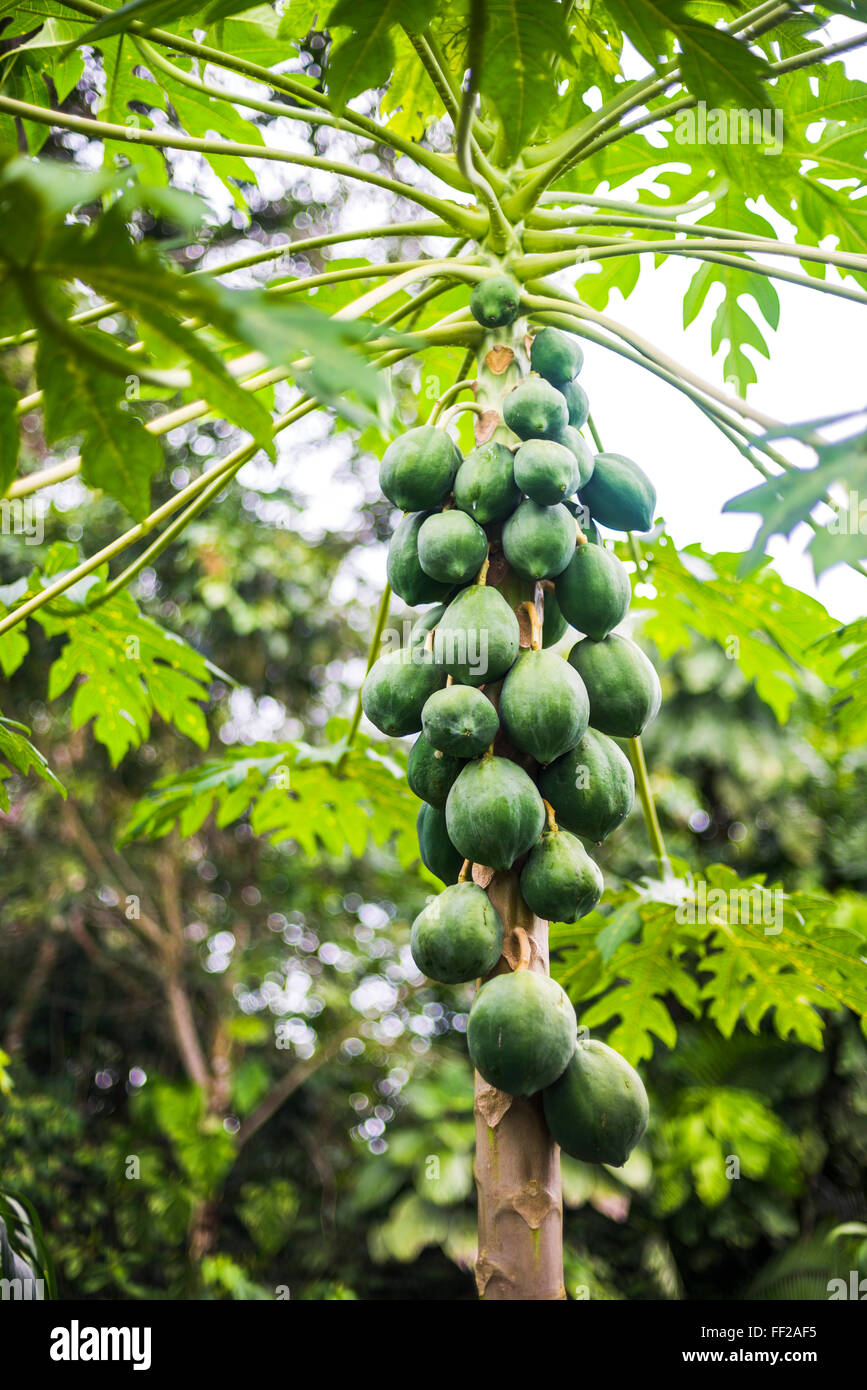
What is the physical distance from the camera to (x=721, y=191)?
5.63ft

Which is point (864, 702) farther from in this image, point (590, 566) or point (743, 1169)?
point (743, 1169)

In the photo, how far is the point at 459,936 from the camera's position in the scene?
111 cm

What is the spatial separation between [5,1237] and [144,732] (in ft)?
3.08

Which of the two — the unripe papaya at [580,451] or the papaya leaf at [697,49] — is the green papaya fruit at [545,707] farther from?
the papaya leaf at [697,49]

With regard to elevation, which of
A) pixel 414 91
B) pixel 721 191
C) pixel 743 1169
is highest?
pixel 414 91

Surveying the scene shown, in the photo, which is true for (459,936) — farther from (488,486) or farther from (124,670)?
(124,670)

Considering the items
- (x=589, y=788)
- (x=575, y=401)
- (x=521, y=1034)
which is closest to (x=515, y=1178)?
(x=521, y=1034)

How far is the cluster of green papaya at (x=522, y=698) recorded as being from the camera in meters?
1.11

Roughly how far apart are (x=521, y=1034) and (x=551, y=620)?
0.57 metres

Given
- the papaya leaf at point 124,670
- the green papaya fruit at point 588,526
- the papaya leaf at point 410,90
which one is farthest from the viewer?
the papaya leaf at point 124,670

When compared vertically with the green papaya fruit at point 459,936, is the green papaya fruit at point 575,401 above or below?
above

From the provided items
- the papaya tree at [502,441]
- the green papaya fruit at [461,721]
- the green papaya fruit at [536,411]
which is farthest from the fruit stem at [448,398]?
the green papaya fruit at [461,721]
